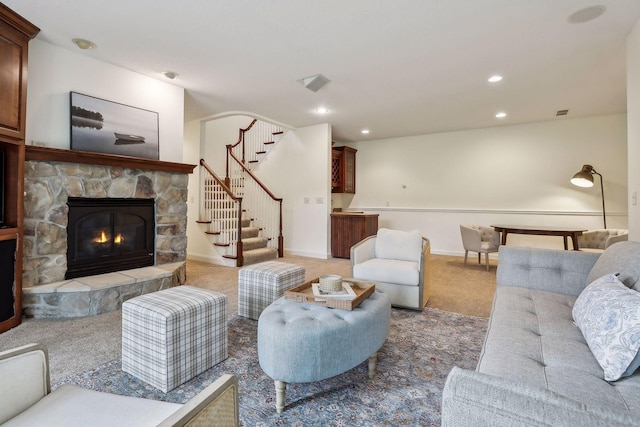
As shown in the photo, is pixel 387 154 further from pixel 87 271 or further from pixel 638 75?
pixel 87 271

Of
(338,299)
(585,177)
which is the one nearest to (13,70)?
(338,299)

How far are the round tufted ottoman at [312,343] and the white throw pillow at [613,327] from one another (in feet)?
3.21

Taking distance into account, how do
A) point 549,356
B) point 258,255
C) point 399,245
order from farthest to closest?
point 258,255 → point 399,245 → point 549,356

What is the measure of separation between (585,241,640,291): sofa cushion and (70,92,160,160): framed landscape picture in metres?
4.28

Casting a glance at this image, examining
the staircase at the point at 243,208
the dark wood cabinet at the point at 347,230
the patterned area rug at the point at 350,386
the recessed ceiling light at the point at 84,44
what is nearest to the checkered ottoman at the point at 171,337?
the patterned area rug at the point at 350,386

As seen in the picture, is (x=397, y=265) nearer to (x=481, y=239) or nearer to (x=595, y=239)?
(x=481, y=239)

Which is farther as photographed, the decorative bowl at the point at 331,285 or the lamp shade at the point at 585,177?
the lamp shade at the point at 585,177

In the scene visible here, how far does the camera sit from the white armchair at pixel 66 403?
0.83m

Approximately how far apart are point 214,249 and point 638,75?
217 inches

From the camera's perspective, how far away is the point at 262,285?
265 centimetres

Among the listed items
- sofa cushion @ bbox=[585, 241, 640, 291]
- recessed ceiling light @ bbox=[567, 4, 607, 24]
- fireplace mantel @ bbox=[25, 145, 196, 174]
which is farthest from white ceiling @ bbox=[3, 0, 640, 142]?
sofa cushion @ bbox=[585, 241, 640, 291]

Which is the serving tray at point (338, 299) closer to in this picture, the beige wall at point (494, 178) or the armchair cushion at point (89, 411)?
the armchair cushion at point (89, 411)

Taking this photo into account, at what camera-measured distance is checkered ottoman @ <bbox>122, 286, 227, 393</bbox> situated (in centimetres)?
167

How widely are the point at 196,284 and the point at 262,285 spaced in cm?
162
